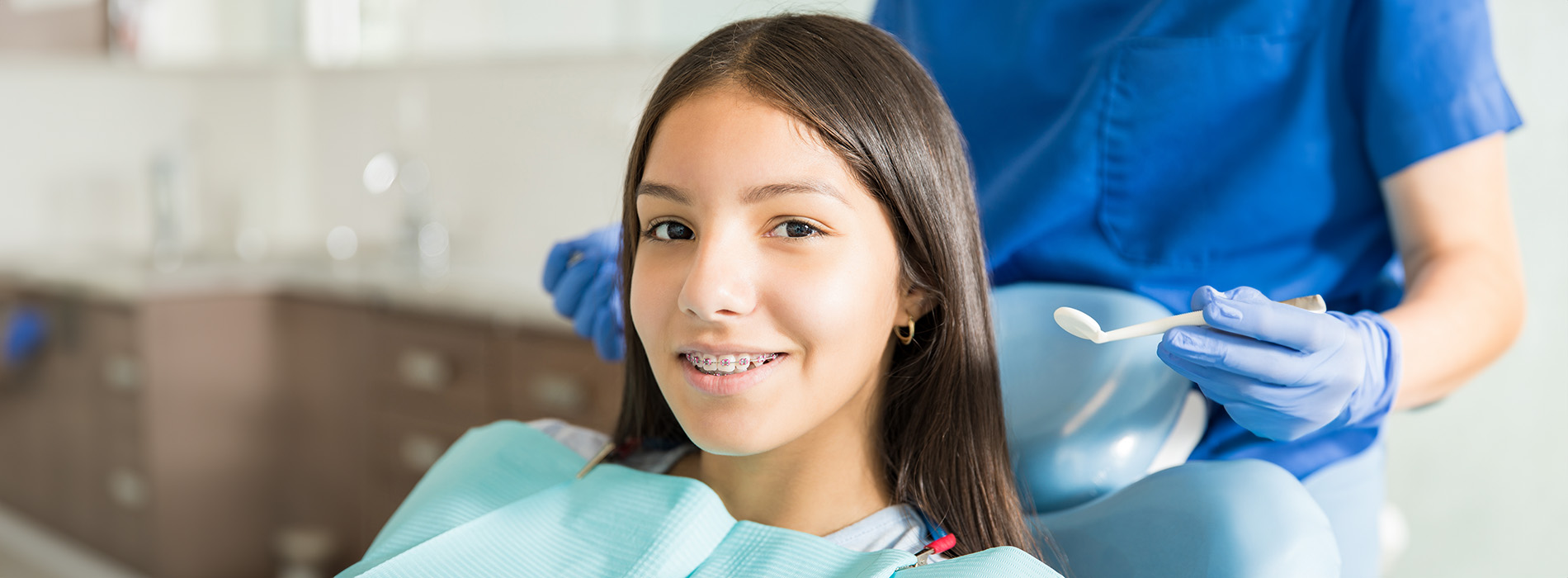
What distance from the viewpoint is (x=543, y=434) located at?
42.6 inches

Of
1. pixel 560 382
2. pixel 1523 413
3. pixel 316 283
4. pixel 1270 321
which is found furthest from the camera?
pixel 316 283

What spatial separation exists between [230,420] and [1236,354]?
272 cm

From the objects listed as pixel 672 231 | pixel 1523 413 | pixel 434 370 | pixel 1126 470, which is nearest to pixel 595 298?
pixel 672 231

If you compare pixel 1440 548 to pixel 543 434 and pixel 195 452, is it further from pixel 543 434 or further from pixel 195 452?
pixel 195 452

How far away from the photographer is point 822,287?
33.6 inches

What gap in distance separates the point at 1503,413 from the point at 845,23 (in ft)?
4.03

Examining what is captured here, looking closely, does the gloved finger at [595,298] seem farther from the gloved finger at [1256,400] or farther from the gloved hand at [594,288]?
the gloved finger at [1256,400]

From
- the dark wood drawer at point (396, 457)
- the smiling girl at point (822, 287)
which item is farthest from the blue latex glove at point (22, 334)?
the smiling girl at point (822, 287)

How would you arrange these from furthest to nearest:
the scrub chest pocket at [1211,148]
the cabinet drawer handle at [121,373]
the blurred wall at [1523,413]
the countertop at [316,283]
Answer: the cabinet drawer handle at [121,373] < the countertop at [316,283] < the blurred wall at [1523,413] < the scrub chest pocket at [1211,148]

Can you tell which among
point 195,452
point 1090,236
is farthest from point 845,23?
point 195,452

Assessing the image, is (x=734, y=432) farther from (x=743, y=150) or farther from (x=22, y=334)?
(x=22, y=334)

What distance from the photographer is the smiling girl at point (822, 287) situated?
0.85m

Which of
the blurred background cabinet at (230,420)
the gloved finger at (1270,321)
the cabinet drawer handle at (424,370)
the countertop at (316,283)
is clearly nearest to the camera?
the gloved finger at (1270,321)

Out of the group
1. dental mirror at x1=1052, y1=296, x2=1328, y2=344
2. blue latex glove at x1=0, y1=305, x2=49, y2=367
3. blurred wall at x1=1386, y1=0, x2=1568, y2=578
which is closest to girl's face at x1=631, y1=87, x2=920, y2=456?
dental mirror at x1=1052, y1=296, x2=1328, y2=344
